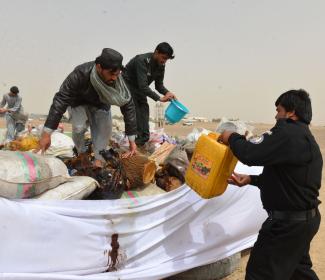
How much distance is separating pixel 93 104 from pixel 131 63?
4.21ft

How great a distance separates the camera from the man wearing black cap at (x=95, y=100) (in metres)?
3.22

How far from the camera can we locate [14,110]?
8680 mm

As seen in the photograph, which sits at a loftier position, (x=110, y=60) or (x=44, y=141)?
(x=110, y=60)

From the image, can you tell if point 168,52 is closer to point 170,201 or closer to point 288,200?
point 170,201

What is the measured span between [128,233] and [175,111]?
2.19 metres

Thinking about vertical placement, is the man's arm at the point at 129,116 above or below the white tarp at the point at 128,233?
above

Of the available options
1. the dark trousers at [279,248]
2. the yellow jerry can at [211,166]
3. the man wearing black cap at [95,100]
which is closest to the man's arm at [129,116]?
the man wearing black cap at [95,100]

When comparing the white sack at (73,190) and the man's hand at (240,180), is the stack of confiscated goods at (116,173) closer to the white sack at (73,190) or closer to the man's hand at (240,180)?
the white sack at (73,190)

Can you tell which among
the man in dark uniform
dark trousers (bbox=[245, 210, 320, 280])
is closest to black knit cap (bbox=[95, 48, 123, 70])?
the man in dark uniform

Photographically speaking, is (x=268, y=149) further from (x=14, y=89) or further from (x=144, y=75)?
(x=14, y=89)

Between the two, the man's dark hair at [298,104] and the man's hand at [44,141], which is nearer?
the man's dark hair at [298,104]

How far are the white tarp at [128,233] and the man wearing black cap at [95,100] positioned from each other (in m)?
0.80

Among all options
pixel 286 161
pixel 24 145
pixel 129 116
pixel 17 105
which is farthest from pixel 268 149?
pixel 17 105

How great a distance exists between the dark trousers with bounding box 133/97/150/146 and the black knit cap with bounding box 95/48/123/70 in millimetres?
1877
